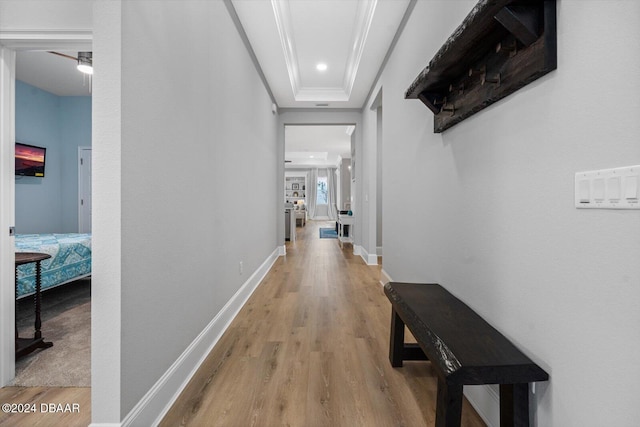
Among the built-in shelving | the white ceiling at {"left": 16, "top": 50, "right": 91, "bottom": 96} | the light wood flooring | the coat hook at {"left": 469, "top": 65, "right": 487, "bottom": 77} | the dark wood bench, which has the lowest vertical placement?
the light wood flooring

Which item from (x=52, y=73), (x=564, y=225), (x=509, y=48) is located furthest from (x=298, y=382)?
(x=52, y=73)

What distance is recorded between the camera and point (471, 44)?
1.28 m

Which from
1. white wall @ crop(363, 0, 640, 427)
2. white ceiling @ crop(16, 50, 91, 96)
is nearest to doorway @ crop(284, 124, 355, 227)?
white ceiling @ crop(16, 50, 91, 96)

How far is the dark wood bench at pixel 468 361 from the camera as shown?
1002 mm

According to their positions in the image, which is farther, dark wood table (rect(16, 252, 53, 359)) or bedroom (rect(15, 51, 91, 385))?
bedroom (rect(15, 51, 91, 385))

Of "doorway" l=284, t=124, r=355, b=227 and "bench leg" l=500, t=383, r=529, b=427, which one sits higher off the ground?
"doorway" l=284, t=124, r=355, b=227

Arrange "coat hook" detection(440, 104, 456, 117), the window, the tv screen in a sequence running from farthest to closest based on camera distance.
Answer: the window
the tv screen
"coat hook" detection(440, 104, 456, 117)

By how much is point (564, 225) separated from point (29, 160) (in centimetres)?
644

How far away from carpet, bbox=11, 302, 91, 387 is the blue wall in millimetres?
3164

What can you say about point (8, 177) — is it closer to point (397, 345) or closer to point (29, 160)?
point (397, 345)

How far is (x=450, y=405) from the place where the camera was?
1048 millimetres

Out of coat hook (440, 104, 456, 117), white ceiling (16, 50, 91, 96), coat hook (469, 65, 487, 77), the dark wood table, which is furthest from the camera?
white ceiling (16, 50, 91, 96)

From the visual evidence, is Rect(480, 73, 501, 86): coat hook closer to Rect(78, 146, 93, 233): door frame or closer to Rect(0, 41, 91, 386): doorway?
Rect(0, 41, 91, 386): doorway

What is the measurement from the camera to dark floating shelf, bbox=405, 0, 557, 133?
99cm
